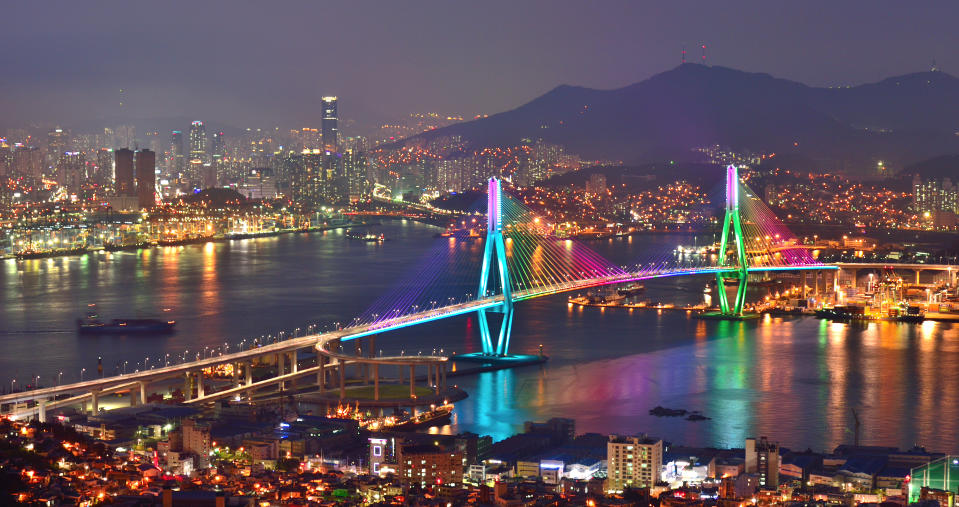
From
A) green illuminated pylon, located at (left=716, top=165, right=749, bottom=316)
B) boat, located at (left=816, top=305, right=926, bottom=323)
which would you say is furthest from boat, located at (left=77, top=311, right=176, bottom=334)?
boat, located at (left=816, top=305, right=926, bottom=323)

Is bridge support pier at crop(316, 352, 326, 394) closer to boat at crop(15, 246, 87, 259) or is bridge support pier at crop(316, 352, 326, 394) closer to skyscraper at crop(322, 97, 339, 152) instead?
boat at crop(15, 246, 87, 259)

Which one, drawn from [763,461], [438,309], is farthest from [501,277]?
[763,461]

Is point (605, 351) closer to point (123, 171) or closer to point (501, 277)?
point (501, 277)

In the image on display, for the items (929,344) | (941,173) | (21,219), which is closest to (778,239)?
(929,344)

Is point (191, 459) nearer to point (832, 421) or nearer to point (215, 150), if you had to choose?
point (832, 421)

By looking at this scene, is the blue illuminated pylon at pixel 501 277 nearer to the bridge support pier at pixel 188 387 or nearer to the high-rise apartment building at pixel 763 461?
the bridge support pier at pixel 188 387

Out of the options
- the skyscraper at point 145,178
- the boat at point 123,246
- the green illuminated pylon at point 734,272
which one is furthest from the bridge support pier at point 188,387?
the skyscraper at point 145,178
